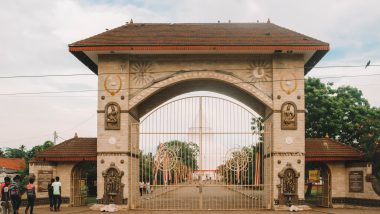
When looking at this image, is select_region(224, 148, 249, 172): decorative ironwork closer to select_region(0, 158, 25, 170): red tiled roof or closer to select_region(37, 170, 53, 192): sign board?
select_region(37, 170, 53, 192): sign board

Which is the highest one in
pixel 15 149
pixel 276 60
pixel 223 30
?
pixel 223 30

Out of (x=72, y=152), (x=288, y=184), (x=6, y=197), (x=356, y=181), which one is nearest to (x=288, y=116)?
(x=288, y=184)

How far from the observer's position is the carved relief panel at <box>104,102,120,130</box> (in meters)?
19.7

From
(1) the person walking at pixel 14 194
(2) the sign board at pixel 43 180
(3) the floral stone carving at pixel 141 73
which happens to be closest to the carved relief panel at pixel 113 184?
(2) the sign board at pixel 43 180

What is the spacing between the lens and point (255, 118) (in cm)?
2002

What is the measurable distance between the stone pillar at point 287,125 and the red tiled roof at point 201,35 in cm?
94

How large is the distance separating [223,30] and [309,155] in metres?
6.39

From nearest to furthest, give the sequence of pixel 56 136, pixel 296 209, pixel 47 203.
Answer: pixel 296 209 → pixel 47 203 → pixel 56 136

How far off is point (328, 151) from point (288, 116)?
2719 millimetres

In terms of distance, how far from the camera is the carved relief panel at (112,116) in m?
19.7

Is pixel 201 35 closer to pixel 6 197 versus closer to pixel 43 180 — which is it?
pixel 43 180

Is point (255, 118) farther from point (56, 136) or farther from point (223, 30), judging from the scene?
point (56, 136)

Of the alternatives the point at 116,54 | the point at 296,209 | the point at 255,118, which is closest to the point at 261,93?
the point at 255,118

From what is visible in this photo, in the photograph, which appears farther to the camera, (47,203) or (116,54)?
(47,203)
